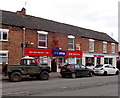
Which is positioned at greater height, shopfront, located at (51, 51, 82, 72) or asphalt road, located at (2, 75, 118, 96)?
shopfront, located at (51, 51, 82, 72)

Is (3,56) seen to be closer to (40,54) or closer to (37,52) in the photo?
(37,52)

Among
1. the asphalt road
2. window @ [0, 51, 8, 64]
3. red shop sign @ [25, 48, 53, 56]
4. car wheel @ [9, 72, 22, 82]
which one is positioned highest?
red shop sign @ [25, 48, 53, 56]

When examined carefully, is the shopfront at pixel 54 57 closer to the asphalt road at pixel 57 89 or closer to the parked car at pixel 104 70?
the parked car at pixel 104 70

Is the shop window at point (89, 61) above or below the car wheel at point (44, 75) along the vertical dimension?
above

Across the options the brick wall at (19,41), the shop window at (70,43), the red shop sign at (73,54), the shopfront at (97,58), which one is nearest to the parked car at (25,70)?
the brick wall at (19,41)

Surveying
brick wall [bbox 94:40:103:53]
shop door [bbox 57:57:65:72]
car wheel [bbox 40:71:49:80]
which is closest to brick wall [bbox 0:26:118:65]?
shop door [bbox 57:57:65:72]

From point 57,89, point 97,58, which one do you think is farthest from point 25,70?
point 97,58

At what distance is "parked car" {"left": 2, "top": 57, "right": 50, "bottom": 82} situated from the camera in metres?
15.1

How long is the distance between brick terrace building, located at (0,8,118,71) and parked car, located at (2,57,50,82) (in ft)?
15.1

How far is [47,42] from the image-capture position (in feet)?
78.1

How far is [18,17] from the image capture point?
23.0 meters

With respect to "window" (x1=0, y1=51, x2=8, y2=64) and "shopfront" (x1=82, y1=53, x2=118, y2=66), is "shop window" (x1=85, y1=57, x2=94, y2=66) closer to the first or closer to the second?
"shopfront" (x1=82, y1=53, x2=118, y2=66)

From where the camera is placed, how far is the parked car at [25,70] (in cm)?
1506

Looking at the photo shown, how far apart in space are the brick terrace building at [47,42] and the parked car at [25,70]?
4.59 meters
